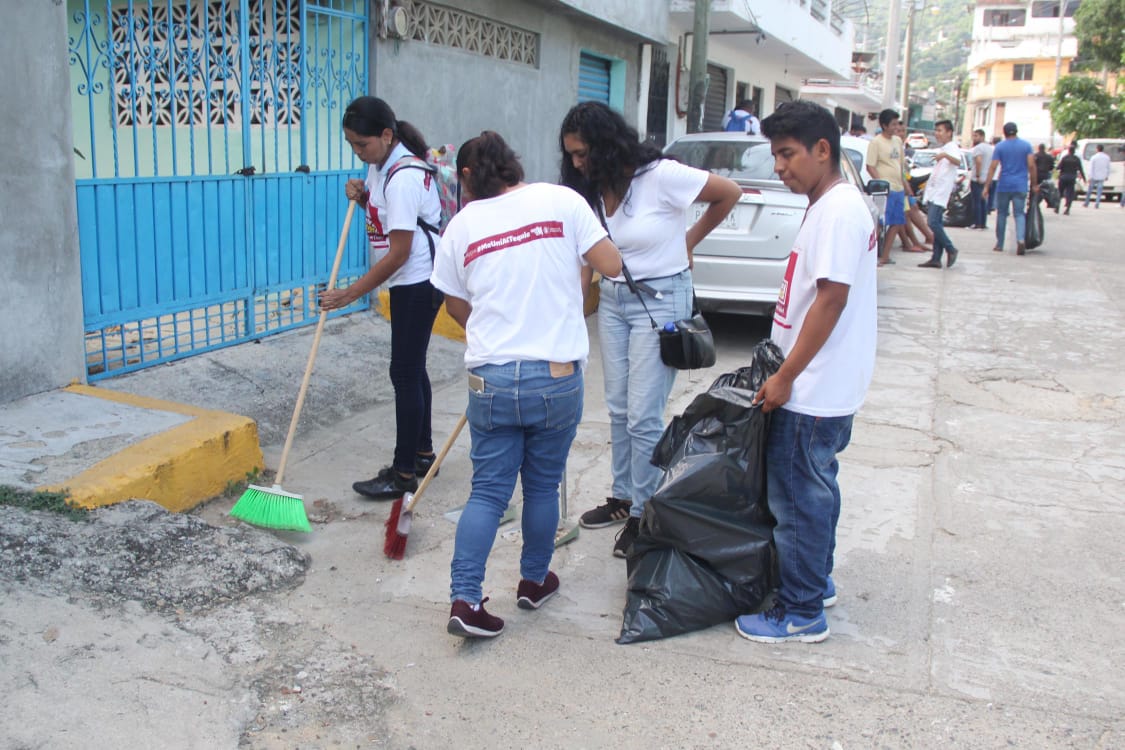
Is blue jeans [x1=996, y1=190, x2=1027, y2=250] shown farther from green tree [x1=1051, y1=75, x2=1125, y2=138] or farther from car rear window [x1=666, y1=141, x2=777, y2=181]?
green tree [x1=1051, y1=75, x2=1125, y2=138]

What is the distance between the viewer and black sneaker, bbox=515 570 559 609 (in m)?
3.39

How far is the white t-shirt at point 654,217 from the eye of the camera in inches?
142

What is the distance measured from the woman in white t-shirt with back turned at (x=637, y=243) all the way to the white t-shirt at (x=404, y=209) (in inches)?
27.7

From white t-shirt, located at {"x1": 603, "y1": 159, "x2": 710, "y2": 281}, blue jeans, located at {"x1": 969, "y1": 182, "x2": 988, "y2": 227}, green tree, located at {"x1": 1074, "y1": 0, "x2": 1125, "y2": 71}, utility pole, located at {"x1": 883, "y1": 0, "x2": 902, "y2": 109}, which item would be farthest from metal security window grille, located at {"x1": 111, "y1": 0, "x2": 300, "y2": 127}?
utility pole, located at {"x1": 883, "y1": 0, "x2": 902, "y2": 109}

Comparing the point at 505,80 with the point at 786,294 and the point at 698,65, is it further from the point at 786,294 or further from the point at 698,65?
the point at 786,294

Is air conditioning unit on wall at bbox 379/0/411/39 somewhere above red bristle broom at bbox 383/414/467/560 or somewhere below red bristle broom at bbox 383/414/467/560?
above

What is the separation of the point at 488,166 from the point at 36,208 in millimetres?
2619

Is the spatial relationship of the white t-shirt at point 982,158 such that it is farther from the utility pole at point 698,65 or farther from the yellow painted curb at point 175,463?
the yellow painted curb at point 175,463

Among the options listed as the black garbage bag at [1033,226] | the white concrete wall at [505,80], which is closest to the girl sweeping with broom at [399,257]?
the white concrete wall at [505,80]

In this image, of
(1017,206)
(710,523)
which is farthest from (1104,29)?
(710,523)

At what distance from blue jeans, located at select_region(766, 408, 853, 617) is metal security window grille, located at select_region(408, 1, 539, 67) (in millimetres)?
5488

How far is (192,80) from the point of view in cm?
568

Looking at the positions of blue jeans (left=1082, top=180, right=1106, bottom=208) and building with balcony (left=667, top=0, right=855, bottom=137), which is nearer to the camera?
building with balcony (left=667, top=0, right=855, bottom=137)

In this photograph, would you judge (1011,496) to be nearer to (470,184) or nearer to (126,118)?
(470,184)
